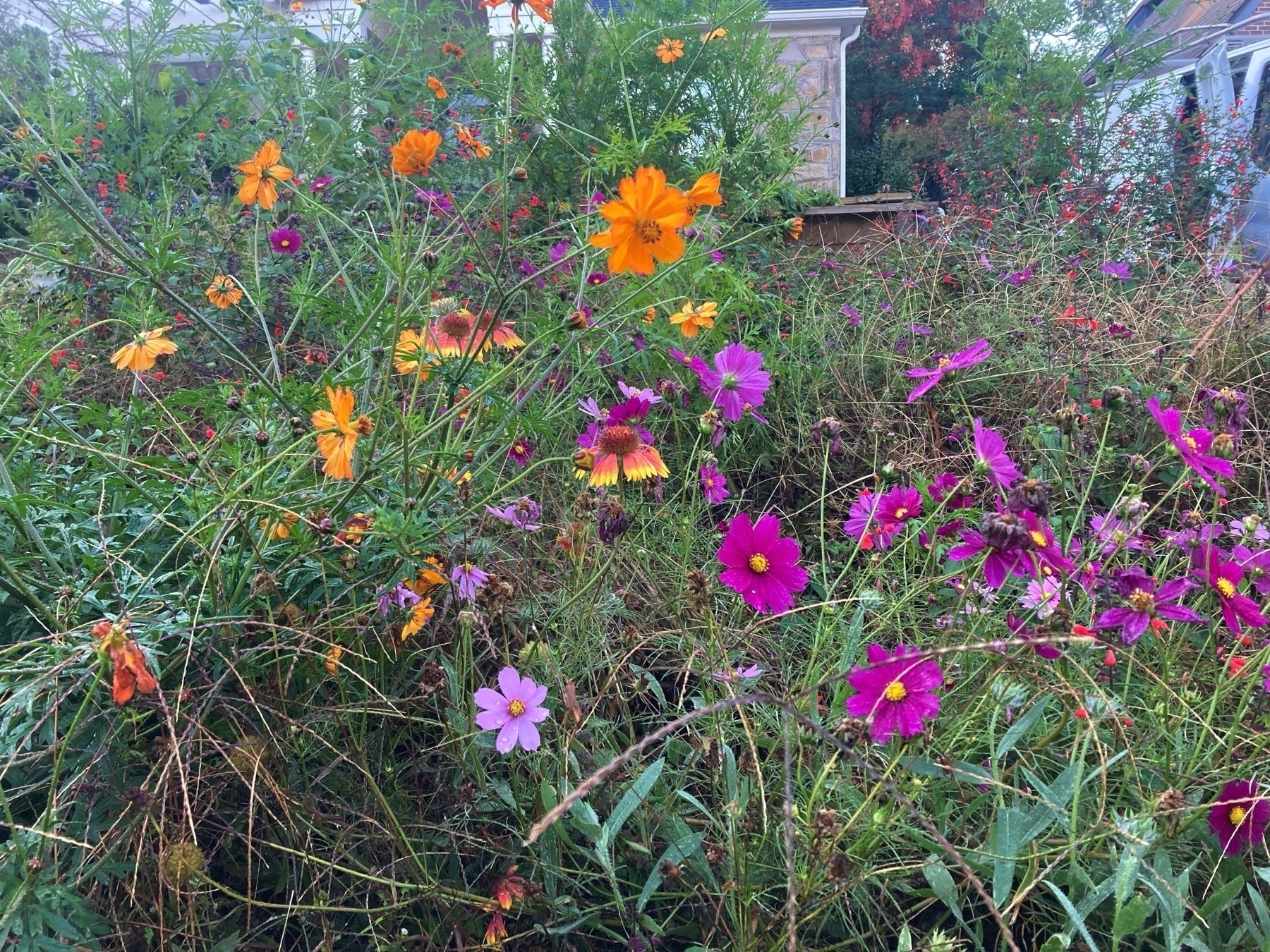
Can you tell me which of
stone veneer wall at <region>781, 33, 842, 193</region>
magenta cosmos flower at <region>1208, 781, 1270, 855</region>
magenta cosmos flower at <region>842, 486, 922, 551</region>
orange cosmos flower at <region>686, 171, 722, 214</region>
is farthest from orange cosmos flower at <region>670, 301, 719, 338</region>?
stone veneer wall at <region>781, 33, 842, 193</region>

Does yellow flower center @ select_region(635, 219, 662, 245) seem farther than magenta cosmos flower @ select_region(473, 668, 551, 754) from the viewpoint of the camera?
No


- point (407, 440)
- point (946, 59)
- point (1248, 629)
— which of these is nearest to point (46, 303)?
point (407, 440)

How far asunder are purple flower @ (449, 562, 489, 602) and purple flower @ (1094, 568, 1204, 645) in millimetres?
815

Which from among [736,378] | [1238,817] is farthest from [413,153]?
[1238,817]

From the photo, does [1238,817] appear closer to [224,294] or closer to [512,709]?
[512,709]

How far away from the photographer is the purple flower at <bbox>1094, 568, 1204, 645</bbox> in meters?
1.06

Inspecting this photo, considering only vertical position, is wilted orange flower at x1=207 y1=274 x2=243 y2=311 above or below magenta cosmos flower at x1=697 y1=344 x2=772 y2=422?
above

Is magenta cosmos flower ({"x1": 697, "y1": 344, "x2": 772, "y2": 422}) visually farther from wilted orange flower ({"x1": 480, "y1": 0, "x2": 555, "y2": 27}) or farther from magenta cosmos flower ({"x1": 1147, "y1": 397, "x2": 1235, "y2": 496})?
wilted orange flower ({"x1": 480, "y1": 0, "x2": 555, "y2": 27})

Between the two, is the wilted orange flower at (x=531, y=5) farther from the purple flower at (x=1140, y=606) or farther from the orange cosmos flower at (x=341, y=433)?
the purple flower at (x=1140, y=606)

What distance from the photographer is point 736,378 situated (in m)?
1.49

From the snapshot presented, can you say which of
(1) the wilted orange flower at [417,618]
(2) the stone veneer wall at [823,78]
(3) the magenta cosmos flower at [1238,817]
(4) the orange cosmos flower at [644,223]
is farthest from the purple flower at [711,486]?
(2) the stone veneer wall at [823,78]

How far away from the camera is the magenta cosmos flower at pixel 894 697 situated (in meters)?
0.93

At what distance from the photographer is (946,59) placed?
18000mm

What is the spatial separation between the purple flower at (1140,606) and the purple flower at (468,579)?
815mm
